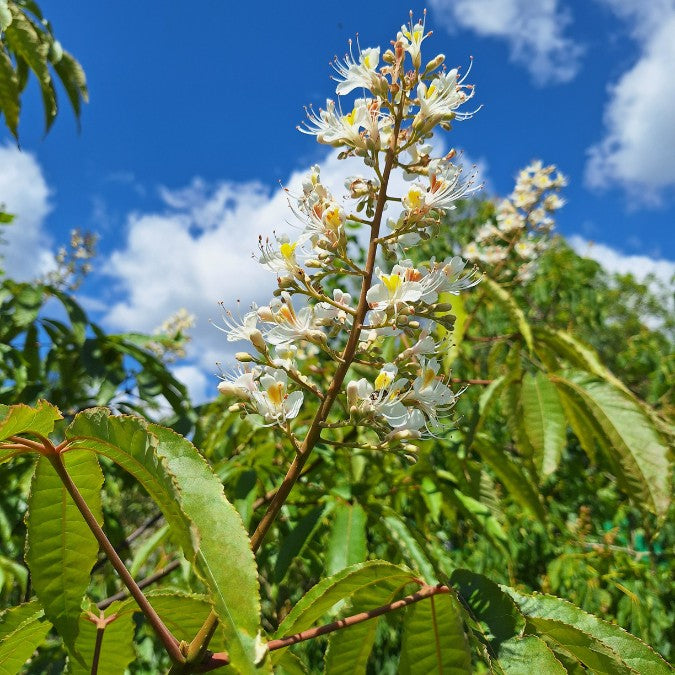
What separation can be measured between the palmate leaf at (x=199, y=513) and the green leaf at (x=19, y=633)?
0.43 meters

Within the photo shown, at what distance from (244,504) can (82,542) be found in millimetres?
750

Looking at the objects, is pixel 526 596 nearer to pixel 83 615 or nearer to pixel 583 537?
pixel 83 615

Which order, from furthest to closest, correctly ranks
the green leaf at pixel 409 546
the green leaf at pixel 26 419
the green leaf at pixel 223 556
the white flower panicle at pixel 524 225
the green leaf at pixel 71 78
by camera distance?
the white flower panicle at pixel 524 225 < the green leaf at pixel 71 78 < the green leaf at pixel 409 546 < the green leaf at pixel 26 419 < the green leaf at pixel 223 556

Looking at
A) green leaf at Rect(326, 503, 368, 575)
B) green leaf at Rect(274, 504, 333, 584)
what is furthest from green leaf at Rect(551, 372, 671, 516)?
green leaf at Rect(274, 504, 333, 584)

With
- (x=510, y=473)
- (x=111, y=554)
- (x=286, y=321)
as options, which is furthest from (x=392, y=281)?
(x=510, y=473)

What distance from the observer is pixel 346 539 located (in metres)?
1.44

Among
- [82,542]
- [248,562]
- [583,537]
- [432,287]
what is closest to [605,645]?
[248,562]

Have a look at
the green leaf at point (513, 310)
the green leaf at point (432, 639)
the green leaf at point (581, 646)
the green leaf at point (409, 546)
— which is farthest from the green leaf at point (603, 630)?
the green leaf at point (513, 310)

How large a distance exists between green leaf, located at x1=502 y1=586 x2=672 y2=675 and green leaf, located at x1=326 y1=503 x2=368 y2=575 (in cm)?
49

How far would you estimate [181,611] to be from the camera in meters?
1.01

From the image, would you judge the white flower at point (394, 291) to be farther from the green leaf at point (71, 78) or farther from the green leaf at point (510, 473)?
the green leaf at point (71, 78)

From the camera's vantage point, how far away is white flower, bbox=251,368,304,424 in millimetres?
1097

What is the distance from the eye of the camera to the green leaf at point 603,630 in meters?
0.86

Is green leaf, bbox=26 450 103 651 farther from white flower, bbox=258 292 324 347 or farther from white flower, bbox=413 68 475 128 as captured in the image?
white flower, bbox=413 68 475 128
